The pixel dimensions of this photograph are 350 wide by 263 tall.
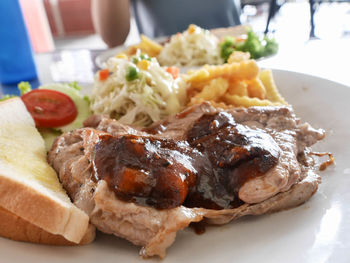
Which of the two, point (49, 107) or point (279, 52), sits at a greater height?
point (49, 107)

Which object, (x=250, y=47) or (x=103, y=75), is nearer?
(x=103, y=75)

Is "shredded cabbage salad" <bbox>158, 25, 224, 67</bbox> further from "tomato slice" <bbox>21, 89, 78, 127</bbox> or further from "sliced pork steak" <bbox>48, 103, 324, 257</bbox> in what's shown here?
"sliced pork steak" <bbox>48, 103, 324, 257</bbox>

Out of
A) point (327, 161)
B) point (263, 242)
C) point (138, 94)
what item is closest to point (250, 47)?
point (138, 94)

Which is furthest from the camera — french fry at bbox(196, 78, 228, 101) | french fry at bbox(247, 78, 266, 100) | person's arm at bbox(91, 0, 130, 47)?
person's arm at bbox(91, 0, 130, 47)

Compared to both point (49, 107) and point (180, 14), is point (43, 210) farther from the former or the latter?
point (180, 14)

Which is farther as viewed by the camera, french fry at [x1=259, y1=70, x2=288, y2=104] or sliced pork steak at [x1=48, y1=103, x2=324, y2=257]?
french fry at [x1=259, y1=70, x2=288, y2=104]

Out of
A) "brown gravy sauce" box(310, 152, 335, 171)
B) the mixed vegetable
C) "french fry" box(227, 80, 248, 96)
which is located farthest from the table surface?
"brown gravy sauce" box(310, 152, 335, 171)
